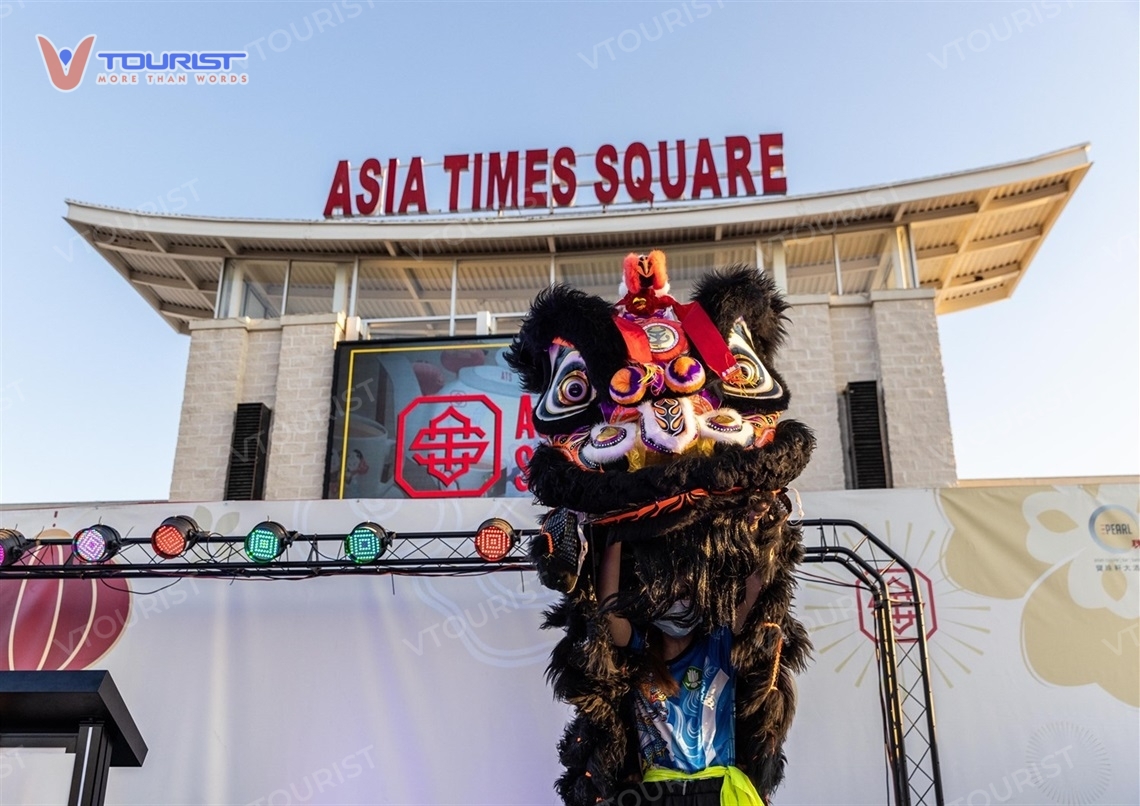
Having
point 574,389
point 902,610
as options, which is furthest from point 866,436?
point 574,389

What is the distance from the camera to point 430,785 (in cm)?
416

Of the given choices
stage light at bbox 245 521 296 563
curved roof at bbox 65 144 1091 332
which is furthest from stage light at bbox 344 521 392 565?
curved roof at bbox 65 144 1091 332

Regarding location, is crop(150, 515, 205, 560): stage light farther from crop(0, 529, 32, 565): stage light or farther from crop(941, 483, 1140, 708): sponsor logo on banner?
crop(941, 483, 1140, 708): sponsor logo on banner

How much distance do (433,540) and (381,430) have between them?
75.8 inches

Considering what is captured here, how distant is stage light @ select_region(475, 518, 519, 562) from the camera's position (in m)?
4.13

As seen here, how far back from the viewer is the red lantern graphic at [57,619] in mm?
4590

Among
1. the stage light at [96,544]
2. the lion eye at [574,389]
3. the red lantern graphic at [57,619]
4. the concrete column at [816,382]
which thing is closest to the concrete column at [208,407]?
the red lantern graphic at [57,619]

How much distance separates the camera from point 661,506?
227 centimetres

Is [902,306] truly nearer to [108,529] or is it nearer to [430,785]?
[430,785]

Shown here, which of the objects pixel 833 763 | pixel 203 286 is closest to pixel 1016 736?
pixel 833 763

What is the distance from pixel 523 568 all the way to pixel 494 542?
195 mm

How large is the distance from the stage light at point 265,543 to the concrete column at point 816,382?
3.32 metres

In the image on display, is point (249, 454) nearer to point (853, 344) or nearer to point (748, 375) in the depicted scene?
point (853, 344)

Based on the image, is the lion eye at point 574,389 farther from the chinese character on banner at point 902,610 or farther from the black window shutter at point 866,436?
the black window shutter at point 866,436
